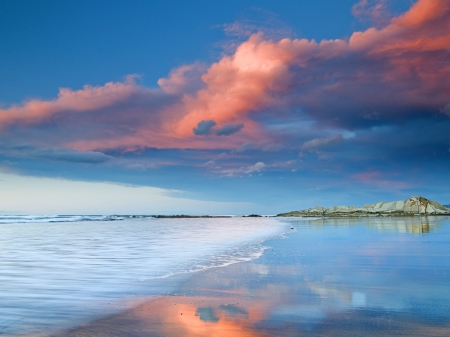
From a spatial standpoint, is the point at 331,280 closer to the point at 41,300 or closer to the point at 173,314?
the point at 173,314

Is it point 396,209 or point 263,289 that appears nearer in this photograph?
point 263,289

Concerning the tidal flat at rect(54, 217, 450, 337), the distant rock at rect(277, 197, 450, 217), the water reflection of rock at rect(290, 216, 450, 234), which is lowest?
the tidal flat at rect(54, 217, 450, 337)

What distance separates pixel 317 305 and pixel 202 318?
7.78 feet

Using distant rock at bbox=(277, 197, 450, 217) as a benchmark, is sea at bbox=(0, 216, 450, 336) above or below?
below

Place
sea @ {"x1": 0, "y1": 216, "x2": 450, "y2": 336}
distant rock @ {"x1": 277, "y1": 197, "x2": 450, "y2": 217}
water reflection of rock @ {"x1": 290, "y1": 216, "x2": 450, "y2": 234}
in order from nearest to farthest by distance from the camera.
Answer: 1. sea @ {"x1": 0, "y1": 216, "x2": 450, "y2": 336}
2. water reflection of rock @ {"x1": 290, "y1": 216, "x2": 450, "y2": 234}
3. distant rock @ {"x1": 277, "y1": 197, "x2": 450, "y2": 217}

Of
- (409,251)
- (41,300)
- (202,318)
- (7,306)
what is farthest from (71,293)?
(409,251)

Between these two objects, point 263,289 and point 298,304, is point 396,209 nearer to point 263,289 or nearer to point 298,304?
point 263,289

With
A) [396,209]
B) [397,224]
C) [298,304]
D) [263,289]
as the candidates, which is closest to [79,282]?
[263,289]

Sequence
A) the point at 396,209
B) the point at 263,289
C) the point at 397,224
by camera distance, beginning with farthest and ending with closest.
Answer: the point at 396,209
the point at 397,224
the point at 263,289

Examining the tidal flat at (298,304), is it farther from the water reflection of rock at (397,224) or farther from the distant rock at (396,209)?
the distant rock at (396,209)

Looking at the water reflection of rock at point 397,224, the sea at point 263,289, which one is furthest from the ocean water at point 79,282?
the water reflection of rock at point 397,224

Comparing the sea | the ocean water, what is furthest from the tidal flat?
the ocean water

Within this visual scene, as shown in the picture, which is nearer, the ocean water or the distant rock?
the ocean water

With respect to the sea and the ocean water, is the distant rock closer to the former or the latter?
the sea
